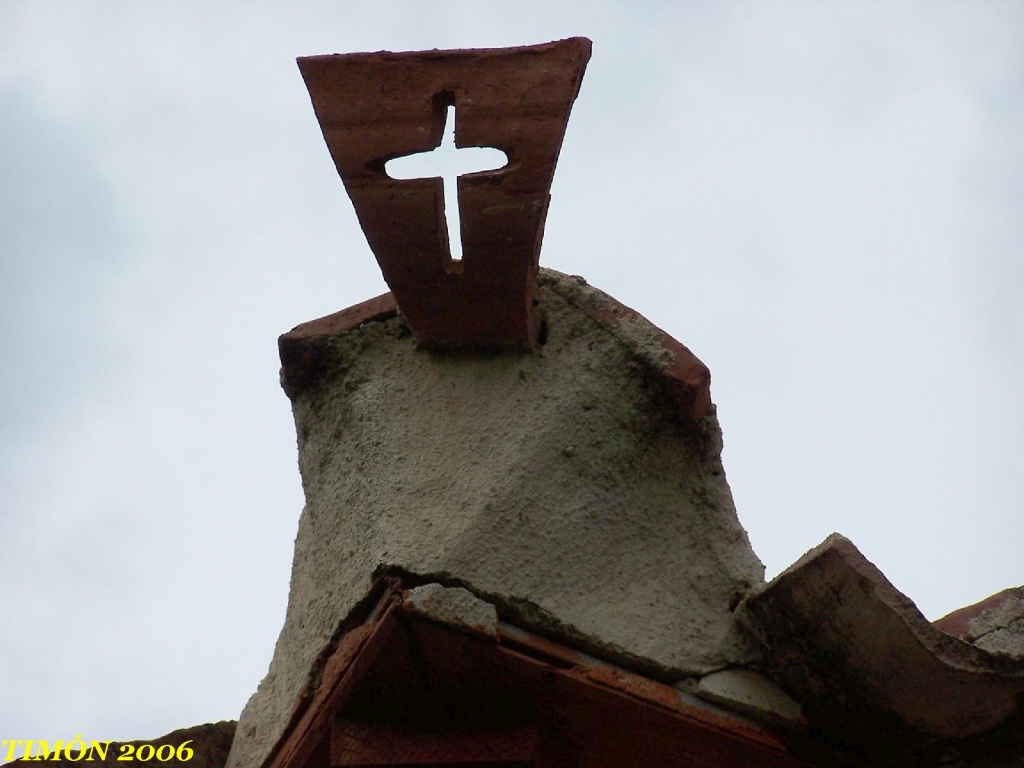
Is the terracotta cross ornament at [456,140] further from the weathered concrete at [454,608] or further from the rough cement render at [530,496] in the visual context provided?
the weathered concrete at [454,608]

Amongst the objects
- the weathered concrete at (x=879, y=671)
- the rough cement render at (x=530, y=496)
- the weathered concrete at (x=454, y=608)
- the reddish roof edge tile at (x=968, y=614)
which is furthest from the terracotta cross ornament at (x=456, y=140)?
the reddish roof edge tile at (x=968, y=614)

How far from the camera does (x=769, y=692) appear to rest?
6.89ft

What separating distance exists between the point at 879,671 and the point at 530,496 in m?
0.63

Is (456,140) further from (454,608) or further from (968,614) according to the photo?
(968,614)

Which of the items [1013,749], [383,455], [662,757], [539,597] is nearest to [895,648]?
[1013,749]

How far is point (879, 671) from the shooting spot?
6.55 ft

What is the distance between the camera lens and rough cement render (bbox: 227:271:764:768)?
2086mm

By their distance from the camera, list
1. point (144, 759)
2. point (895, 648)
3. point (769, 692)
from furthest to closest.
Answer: point (144, 759), point (769, 692), point (895, 648)

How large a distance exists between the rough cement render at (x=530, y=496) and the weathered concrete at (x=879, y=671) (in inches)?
5.9

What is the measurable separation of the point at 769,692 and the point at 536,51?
3.84ft

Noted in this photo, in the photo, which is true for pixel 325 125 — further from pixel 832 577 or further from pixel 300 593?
pixel 832 577

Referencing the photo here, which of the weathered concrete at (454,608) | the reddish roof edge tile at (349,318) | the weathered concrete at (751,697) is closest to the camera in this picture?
the weathered concrete at (454,608)

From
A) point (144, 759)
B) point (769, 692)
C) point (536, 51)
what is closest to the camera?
point (769, 692)

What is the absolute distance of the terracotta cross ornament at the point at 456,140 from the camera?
2209mm
